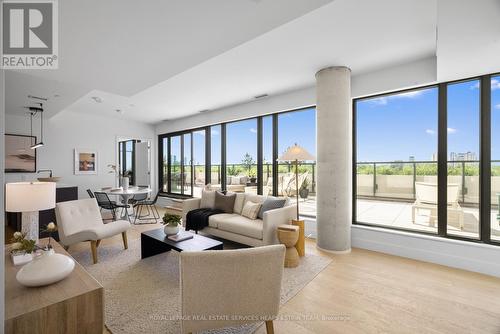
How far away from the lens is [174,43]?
2062 millimetres

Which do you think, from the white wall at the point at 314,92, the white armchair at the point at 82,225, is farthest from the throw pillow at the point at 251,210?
the white wall at the point at 314,92

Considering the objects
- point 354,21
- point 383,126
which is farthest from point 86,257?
point 383,126

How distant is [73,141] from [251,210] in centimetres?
541

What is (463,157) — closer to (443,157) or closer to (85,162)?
(443,157)

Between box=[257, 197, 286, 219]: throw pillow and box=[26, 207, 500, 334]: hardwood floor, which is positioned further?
box=[257, 197, 286, 219]: throw pillow

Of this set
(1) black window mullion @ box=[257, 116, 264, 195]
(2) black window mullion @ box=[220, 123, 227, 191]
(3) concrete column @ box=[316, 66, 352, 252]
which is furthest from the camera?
(2) black window mullion @ box=[220, 123, 227, 191]

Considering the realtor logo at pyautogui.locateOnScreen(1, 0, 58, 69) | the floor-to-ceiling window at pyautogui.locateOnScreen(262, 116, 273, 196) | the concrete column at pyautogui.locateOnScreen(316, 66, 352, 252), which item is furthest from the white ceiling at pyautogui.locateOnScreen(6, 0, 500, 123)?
the floor-to-ceiling window at pyautogui.locateOnScreen(262, 116, 273, 196)

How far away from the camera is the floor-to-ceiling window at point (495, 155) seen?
2943mm

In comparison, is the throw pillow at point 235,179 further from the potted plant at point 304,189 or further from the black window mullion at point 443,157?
the black window mullion at point 443,157

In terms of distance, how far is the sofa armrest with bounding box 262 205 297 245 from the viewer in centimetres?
322

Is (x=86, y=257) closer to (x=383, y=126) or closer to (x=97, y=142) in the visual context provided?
(x=97, y=142)

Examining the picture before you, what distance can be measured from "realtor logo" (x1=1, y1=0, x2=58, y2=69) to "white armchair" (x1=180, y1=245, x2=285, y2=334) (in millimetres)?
2016

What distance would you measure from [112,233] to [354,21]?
405 cm

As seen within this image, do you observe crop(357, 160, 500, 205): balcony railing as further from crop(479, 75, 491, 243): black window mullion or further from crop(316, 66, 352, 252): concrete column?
crop(316, 66, 352, 252): concrete column
